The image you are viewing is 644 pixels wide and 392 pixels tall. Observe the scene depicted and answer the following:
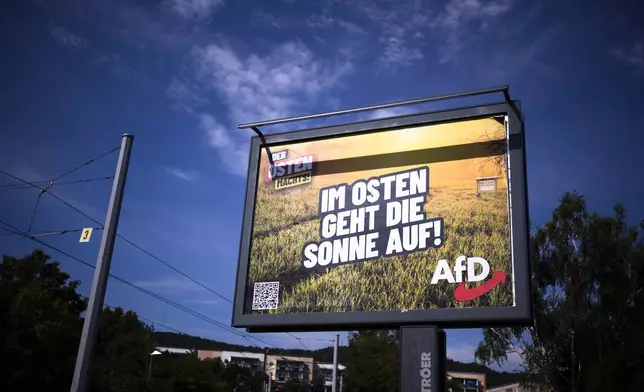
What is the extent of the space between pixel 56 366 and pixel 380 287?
23.0 meters

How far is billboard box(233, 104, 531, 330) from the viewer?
9.64 metres

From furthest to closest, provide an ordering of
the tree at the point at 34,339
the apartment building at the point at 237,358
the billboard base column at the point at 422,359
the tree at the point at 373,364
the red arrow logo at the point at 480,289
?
1. the apartment building at the point at 237,358
2. the tree at the point at 373,364
3. the tree at the point at 34,339
4. the red arrow logo at the point at 480,289
5. the billboard base column at the point at 422,359

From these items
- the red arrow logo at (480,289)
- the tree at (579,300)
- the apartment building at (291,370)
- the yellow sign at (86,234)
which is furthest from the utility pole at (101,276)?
the apartment building at (291,370)

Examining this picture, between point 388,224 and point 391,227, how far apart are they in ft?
0.25

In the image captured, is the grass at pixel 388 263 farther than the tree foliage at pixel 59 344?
No

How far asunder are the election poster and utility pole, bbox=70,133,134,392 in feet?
8.63

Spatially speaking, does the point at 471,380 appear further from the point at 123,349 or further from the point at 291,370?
the point at 123,349

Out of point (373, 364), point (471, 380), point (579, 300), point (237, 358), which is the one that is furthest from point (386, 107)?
point (237, 358)

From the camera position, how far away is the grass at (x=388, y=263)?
9.75 metres

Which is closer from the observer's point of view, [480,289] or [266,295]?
[480,289]

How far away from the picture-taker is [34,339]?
26.7m

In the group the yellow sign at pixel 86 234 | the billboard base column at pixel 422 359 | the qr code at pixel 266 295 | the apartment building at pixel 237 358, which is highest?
the apartment building at pixel 237 358

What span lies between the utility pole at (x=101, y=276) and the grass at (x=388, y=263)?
2665 millimetres

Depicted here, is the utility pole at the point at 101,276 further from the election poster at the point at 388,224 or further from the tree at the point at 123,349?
the tree at the point at 123,349
